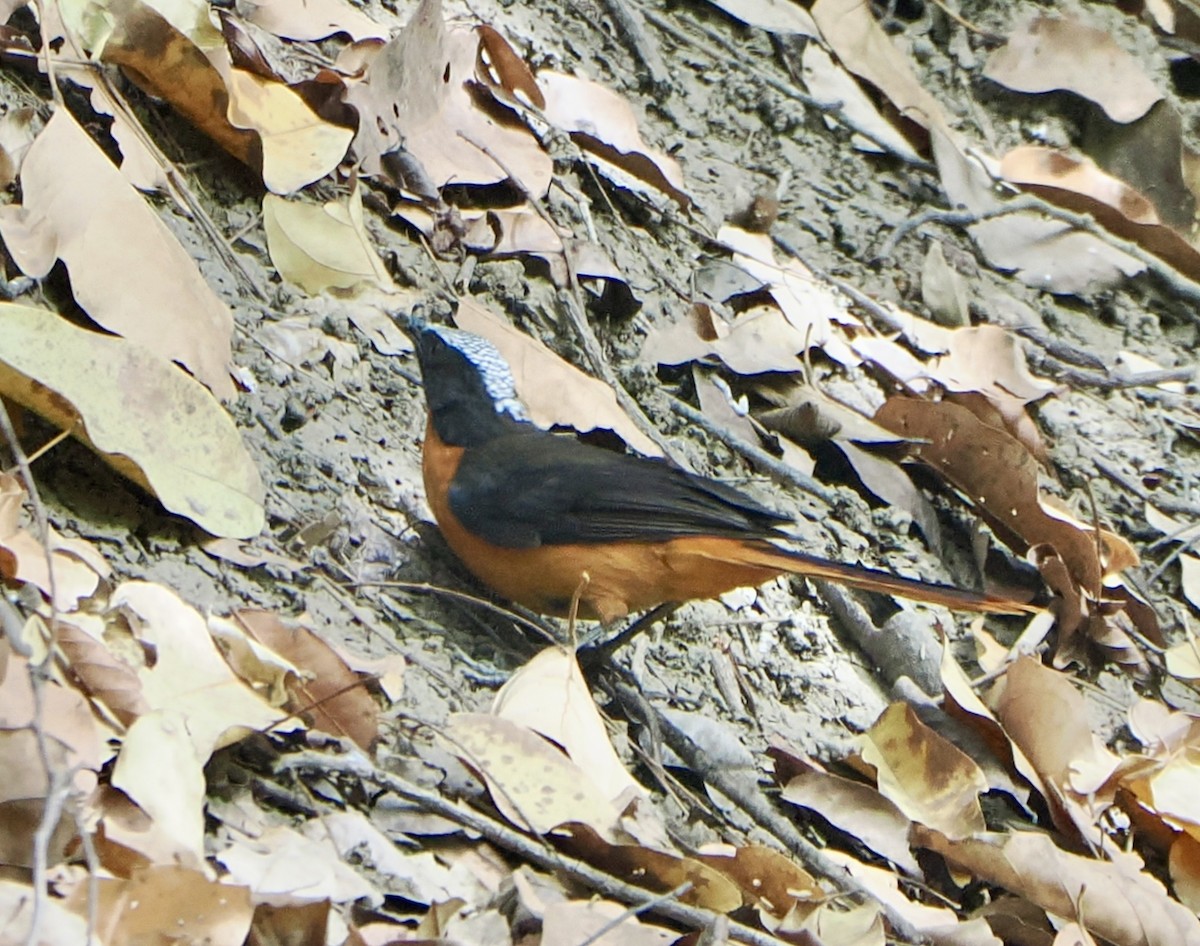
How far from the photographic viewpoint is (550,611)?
191 inches

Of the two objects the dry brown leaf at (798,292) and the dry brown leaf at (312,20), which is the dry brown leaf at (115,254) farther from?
the dry brown leaf at (798,292)

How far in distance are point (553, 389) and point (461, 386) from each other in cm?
44

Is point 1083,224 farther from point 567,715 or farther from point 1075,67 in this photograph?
point 567,715

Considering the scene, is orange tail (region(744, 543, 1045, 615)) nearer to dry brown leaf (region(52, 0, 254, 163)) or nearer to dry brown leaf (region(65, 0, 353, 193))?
dry brown leaf (region(65, 0, 353, 193))

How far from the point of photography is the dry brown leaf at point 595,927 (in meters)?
3.09

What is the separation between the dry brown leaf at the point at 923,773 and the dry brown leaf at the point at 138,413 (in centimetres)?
171

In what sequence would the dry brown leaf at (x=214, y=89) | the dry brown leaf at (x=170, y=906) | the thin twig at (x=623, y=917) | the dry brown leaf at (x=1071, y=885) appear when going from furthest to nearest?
the dry brown leaf at (x=214, y=89) → the dry brown leaf at (x=1071, y=885) → the thin twig at (x=623, y=917) → the dry brown leaf at (x=170, y=906)

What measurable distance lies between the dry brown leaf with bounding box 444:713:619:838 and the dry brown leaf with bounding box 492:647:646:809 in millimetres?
143

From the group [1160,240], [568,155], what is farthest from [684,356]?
[1160,240]

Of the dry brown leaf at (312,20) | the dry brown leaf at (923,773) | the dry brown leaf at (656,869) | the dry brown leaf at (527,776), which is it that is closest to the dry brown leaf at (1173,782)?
the dry brown leaf at (923,773)

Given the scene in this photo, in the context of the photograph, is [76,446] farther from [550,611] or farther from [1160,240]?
[1160,240]

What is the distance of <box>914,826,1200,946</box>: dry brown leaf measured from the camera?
3988 mm

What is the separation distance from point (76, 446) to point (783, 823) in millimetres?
1946

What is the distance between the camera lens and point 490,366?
16.7 feet
